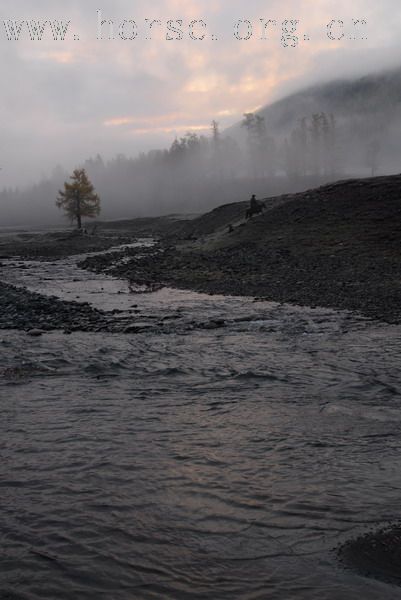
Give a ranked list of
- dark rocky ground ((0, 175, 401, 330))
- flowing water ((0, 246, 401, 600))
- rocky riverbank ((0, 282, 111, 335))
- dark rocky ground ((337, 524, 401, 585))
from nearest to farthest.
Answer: dark rocky ground ((337, 524, 401, 585)) < flowing water ((0, 246, 401, 600)) < rocky riverbank ((0, 282, 111, 335)) < dark rocky ground ((0, 175, 401, 330))

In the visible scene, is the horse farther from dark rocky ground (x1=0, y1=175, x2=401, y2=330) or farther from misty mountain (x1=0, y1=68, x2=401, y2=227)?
misty mountain (x1=0, y1=68, x2=401, y2=227)

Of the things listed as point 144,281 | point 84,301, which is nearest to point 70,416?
point 84,301

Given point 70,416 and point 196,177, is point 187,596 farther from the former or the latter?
point 196,177

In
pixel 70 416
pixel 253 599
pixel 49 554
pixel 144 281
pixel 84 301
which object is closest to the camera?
pixel 253 599

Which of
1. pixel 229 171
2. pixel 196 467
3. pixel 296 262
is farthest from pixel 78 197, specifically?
pixel 229 171

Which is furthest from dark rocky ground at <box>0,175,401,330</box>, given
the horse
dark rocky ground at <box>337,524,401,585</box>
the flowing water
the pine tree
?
the pine tree

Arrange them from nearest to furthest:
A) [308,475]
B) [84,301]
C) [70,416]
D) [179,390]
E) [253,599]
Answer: [253,599]
[308,475]
[70,416]
[179,390]
[84,301]

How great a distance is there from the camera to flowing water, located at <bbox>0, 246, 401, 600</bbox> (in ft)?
15.7

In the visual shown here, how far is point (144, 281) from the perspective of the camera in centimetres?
2698

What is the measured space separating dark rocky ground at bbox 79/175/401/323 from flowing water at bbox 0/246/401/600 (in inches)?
266

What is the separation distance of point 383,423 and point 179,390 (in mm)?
3993

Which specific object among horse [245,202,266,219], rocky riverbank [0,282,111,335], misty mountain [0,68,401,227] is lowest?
rocky riverbank [0,282,111,335]

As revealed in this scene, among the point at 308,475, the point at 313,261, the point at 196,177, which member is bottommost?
the point at 308,475

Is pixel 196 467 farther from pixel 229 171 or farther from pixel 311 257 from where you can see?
pixel 229 171
